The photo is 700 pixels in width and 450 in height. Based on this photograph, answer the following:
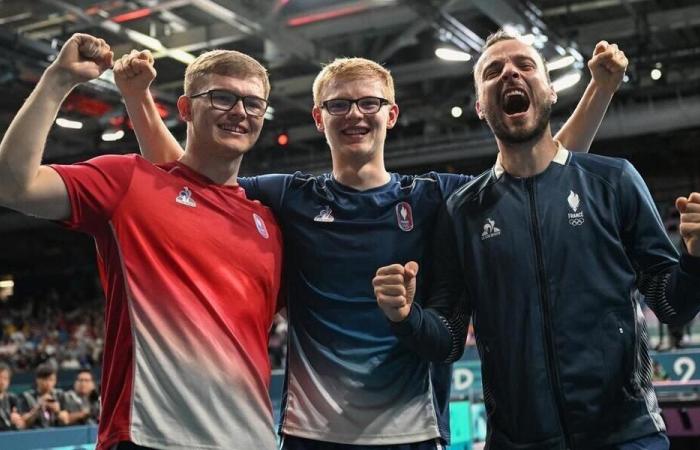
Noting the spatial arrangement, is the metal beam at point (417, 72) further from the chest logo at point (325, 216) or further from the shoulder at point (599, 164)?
the shoulder at point (599, 164)

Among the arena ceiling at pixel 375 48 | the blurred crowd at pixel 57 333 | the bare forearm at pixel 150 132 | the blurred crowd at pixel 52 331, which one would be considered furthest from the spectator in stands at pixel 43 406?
the bare forearm at pixel 150 132

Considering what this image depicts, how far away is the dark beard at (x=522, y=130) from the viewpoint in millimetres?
2721

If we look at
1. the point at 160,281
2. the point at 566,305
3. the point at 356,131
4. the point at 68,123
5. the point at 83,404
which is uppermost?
the point at 68,123

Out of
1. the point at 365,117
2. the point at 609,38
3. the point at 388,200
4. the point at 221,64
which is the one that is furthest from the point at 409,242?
the point at 609,38

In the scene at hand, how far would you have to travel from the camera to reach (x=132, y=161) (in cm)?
273

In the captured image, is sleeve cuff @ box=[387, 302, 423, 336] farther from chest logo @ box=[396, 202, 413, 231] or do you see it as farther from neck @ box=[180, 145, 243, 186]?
neck @ box=[180, 145, 243, 186]

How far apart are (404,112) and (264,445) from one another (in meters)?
14.7

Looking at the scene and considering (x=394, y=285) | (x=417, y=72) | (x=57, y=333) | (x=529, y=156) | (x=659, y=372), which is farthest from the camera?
(x=57, y=333)

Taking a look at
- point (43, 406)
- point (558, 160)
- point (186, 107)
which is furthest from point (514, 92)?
point (43, 406)

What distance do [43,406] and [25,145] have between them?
7805 mm

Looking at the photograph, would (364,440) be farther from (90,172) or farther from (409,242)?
(90,172)

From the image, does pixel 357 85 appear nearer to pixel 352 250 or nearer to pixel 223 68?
pixel 223 68

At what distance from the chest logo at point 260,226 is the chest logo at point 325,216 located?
20 centimetres

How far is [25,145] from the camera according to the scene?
2.36 metres
